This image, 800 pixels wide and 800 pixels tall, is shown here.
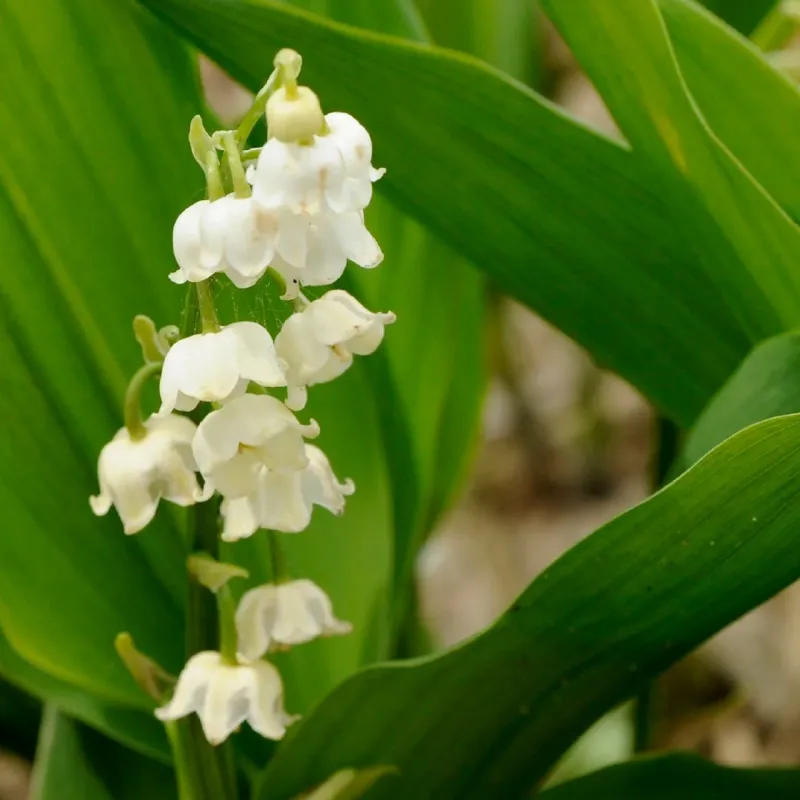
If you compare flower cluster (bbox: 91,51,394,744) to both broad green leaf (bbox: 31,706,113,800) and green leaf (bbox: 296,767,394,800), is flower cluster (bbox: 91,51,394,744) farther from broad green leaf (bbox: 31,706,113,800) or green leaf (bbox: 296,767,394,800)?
broad green leaf (bbox: 31,706,113,800)

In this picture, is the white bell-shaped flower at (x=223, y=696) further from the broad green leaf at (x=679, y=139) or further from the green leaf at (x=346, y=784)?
the broad green leaf at (x=679, y=139)

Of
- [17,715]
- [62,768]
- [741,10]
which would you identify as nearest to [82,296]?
[62,768]

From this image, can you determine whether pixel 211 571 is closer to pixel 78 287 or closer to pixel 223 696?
pixel 223 696

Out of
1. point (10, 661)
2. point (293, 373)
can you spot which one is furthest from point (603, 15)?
point (10, 661)

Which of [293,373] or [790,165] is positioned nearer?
[293,373]

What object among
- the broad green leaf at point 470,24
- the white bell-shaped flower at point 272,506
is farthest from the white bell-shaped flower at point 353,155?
the broad green leaf at point 470,24

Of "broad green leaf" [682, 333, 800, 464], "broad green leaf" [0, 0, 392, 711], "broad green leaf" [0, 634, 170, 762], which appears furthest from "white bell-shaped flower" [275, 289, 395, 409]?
"broad green leaf" [0, 634, 170, 762]

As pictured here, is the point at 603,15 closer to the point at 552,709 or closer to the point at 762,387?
the point at 762,387
